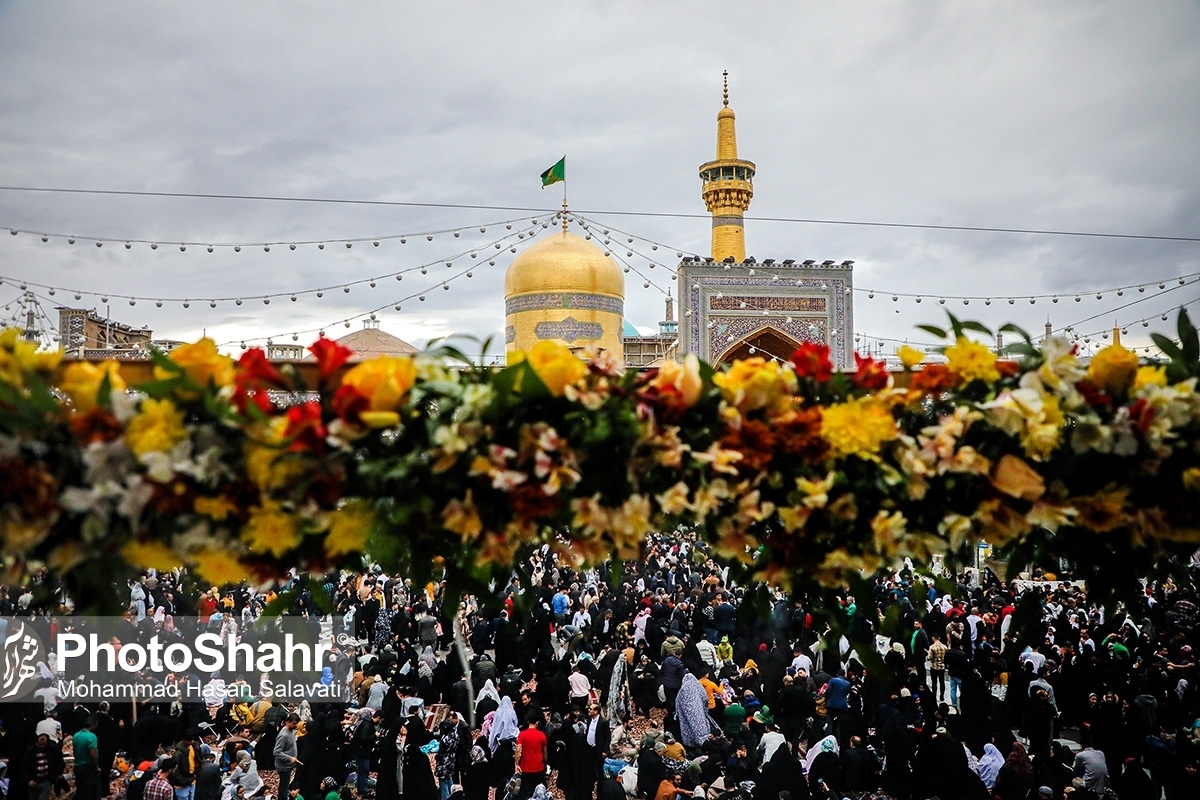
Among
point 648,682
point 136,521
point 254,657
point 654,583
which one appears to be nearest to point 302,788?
point 254,657

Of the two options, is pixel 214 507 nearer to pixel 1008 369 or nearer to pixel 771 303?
pixel 1008 369

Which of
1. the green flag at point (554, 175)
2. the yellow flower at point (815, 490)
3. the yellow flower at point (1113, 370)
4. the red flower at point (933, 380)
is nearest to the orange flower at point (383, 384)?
the yellow flower at point (815, 490)

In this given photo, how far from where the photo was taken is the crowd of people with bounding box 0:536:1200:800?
6.53 metres

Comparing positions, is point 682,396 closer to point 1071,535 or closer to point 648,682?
→ point 1071,535

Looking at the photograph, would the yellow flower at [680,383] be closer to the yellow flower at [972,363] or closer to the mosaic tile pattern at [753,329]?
the yellow flower at [972,363]

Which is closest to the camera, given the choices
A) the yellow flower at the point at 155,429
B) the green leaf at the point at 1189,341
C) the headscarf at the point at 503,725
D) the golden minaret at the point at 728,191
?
the yellow flower at the point at 155,429

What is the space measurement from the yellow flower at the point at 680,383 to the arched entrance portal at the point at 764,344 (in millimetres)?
19845

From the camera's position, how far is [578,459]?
2102 mm

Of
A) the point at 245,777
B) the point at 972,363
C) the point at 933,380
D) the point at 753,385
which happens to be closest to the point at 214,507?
the point at 753,385

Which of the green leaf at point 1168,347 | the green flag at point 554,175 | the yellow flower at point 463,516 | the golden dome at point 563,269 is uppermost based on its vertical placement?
the green flag at point 554,175

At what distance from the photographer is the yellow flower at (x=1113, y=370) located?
2242mm

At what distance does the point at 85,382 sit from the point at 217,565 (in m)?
0.52

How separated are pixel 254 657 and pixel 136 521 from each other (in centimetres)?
852

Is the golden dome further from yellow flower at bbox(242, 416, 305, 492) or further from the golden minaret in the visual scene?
yellow flower at bbox(242, 416, 305, 492)
